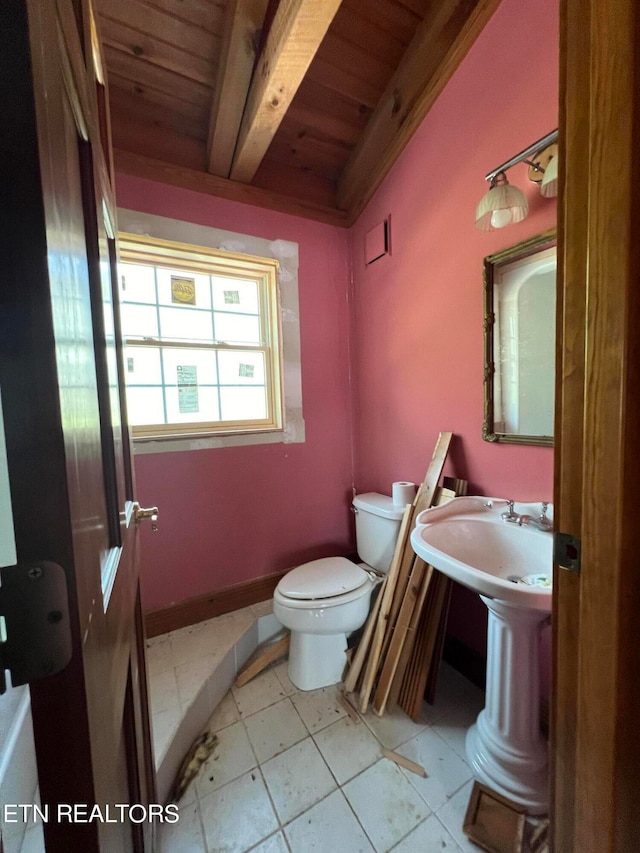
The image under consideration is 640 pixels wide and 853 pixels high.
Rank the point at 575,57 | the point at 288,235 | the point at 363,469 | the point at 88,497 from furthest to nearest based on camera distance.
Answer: the point at 363,469 → the point at 288,235 → the point at 575,57 → the point at 88,497

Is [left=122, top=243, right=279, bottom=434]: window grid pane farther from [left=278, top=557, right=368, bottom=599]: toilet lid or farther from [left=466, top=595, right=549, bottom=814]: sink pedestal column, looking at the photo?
[left=466, top=595, right=549, bottom=814]: sink pedestal column

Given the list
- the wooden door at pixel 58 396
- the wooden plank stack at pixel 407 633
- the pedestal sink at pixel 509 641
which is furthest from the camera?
the wooden plank stack at pixel 407 633

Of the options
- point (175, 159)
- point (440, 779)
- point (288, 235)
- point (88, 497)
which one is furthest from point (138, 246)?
point (440, 779)

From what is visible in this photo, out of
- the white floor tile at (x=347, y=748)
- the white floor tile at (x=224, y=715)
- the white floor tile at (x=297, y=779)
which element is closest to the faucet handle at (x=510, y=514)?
the white floor tile at (x=347, y=748)

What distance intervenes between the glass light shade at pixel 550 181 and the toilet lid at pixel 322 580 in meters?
1.62

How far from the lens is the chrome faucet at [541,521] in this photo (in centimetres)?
111

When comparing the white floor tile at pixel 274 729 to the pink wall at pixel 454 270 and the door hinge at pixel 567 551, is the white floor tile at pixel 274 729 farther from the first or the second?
the door hinge at pixel 567 551

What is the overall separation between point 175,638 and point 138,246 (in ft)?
6.24

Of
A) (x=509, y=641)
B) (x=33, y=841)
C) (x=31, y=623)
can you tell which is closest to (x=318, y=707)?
(x=509, y=641)

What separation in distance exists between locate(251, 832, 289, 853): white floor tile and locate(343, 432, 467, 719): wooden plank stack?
49 cm

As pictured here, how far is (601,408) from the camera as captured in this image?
19.8 inches

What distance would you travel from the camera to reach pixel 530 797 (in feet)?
3.36

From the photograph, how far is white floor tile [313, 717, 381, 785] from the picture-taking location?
116 centimetres

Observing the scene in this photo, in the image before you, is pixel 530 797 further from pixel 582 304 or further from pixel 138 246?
pixel 138 246
